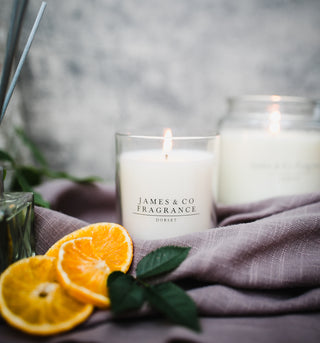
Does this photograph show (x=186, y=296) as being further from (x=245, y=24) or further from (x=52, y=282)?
(x=245, y=24)

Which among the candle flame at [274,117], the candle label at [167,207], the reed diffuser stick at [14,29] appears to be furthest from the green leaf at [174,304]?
the candle flame at [274,117]

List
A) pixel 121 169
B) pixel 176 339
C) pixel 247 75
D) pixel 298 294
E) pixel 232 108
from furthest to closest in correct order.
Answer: pixel 247 75 → pixel 232 108 → pixel 121 169 → pixel 298 294 → pixel 176 339

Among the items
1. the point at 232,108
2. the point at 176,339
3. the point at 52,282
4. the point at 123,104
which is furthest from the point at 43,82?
the point at 176,339

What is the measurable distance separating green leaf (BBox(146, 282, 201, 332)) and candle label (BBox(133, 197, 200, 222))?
13cm

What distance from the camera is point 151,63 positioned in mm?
822

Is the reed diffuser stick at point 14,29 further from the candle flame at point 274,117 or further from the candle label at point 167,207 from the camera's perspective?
the candle flame at point 274,117

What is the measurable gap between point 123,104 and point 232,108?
29 cm

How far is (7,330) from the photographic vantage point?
1.16 feet

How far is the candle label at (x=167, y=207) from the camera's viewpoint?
1.64 feet

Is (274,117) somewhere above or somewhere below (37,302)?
above

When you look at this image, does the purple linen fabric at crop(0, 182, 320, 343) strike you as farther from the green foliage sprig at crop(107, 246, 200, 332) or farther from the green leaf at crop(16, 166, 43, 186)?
the green leaf at crop(16, 166, 43, 186)

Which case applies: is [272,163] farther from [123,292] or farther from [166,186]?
[123,292]

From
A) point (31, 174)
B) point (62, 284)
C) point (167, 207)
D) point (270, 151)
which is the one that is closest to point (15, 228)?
point (62, 284)

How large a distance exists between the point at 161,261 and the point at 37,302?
5.9 inches
